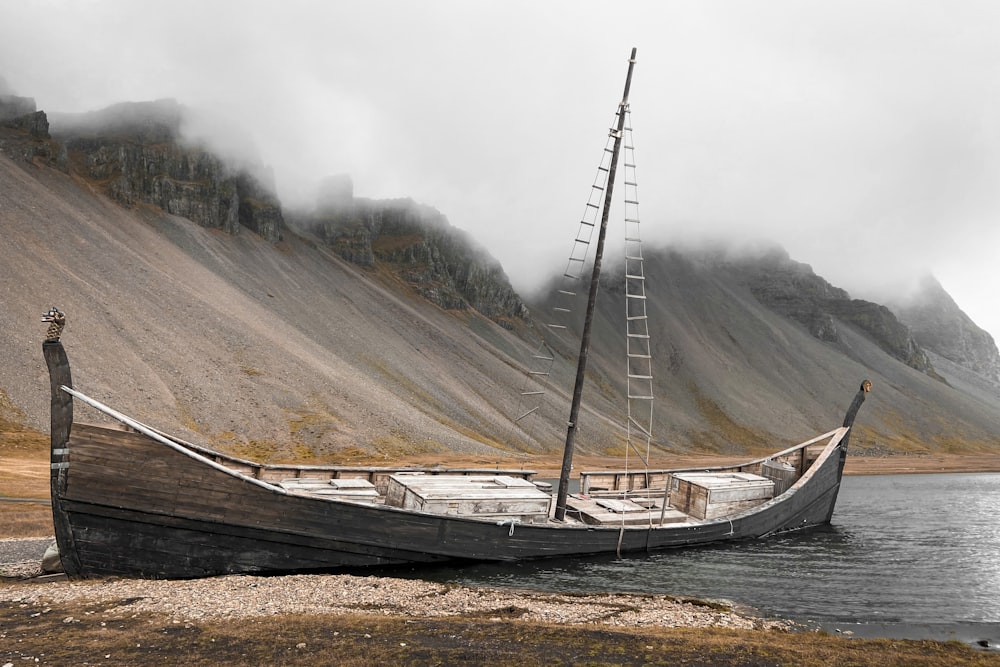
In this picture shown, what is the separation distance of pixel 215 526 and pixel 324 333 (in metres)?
79.2

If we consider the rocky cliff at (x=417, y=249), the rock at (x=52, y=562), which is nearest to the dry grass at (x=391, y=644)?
the rock at (x=52, y=562)

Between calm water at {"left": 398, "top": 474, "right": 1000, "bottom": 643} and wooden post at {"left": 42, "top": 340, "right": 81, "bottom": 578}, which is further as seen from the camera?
calm water at {"left": 398, "top": 474, "right": 1000, "bottom": 643}

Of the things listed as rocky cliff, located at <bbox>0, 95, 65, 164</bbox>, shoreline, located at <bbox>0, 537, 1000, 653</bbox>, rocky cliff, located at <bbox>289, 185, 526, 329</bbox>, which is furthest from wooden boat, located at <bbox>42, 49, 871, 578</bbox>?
rocky cliff, located at <bbox>289, 185, 526, 329</bbox>

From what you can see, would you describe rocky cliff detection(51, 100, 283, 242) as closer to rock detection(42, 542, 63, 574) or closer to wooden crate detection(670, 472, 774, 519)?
rock detection(42, 542, 63, 574)

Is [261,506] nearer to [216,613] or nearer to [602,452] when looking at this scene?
[216,613]

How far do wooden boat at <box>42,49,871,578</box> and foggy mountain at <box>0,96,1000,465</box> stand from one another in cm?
3719

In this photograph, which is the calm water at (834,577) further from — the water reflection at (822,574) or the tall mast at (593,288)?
the tall mast at (593,288)

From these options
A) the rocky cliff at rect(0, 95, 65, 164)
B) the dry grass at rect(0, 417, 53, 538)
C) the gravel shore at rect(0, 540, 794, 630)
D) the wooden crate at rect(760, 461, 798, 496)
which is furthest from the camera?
the rocky cliff at rect(0, 95, 65, 164)

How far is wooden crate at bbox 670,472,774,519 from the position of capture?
2841 cm

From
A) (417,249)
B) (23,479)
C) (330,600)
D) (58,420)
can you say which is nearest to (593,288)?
(330,600)

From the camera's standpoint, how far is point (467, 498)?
21844 millimetres

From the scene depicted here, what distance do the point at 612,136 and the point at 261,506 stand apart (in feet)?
68.1

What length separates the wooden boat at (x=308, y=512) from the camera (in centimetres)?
1650

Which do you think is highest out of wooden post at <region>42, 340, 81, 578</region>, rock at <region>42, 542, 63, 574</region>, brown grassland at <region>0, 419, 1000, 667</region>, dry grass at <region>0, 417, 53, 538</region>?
wooden post at <region>42, 340, 81, 578</region>
